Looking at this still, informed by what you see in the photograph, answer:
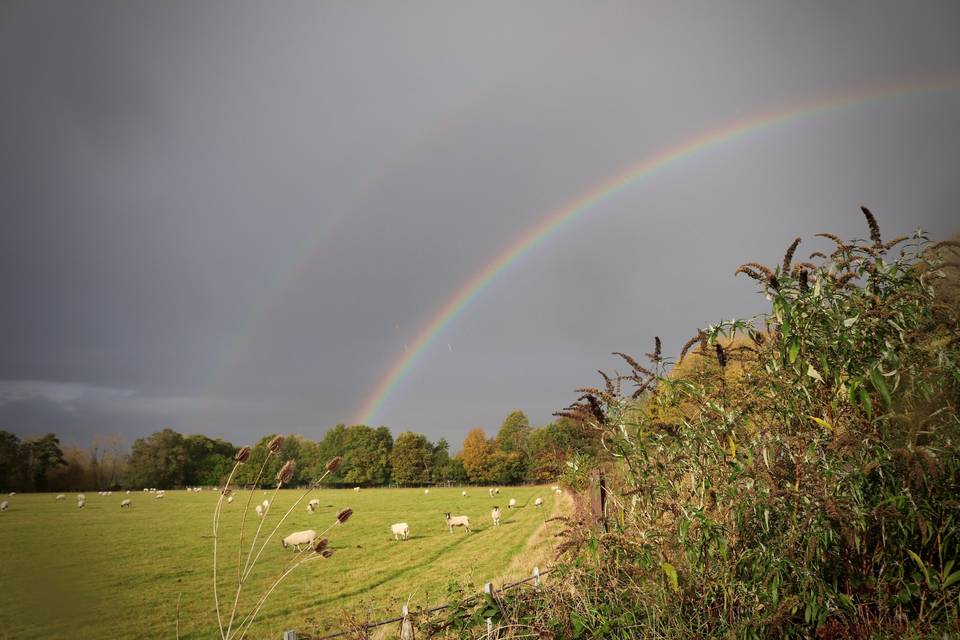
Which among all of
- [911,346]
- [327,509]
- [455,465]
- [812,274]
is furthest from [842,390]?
[455,465]

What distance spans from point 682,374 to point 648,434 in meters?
0.70

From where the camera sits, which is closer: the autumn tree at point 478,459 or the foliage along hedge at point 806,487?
the foliage along hedge at point 806,487

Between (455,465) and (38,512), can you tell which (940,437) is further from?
(455,465)

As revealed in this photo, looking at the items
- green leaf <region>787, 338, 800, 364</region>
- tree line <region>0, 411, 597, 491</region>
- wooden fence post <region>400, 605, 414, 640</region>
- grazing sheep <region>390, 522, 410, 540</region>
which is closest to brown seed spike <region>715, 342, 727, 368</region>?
green leaf <region>787, 338, 800, 364</region>

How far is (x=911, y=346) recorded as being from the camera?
12.1 ft

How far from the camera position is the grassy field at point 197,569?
343 cm

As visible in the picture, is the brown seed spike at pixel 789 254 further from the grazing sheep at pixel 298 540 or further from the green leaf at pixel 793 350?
the grazing sheep at pixel 298 540

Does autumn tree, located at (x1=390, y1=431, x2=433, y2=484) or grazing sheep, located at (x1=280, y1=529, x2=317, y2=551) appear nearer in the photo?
grazing sheep, located at (x1=280, y1=529, x2=317, y2=551)

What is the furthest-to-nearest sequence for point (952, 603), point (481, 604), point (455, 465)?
point (455, 465), point (481, 604), point (952, 603)

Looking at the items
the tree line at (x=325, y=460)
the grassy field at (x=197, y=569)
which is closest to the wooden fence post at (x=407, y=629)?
the grassy field at (x=197, y=569)

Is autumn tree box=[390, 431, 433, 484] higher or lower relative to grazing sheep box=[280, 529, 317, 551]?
higher

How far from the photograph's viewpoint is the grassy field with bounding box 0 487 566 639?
343cm

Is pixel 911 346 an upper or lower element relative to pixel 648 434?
upper

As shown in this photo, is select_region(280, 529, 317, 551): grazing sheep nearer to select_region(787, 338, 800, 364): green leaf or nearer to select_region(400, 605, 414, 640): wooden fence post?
select_region(400, 605, 414, 640): wooden fence post
